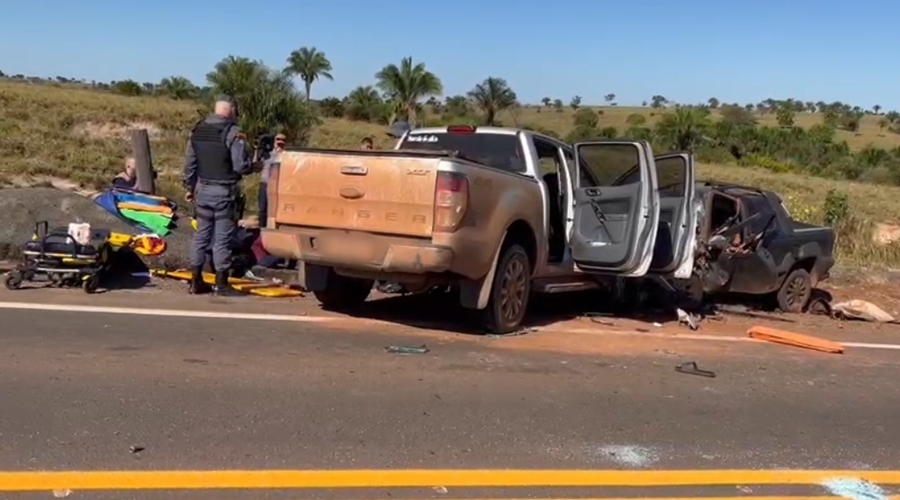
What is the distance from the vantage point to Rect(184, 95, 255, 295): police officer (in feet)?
30.8

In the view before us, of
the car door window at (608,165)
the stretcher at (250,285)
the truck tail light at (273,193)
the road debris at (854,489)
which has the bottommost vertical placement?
the stretcher at (250,285)

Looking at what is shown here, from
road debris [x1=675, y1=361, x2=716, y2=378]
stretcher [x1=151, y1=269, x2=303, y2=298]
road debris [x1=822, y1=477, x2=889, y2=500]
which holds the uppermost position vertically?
road debris [x1=822, y1=477, x2=889, y2=500]

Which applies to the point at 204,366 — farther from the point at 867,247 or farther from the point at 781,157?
the point at 781,157

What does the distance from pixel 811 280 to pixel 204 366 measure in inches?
323

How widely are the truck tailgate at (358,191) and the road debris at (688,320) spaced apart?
348 cm

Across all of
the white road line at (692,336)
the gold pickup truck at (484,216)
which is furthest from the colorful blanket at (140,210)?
the white road line at (692,336)

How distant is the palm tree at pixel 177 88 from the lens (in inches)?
2813

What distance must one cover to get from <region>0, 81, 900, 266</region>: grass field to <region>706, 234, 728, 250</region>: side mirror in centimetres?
528

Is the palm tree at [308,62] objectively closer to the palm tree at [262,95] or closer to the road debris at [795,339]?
the palm tree at [262,95]

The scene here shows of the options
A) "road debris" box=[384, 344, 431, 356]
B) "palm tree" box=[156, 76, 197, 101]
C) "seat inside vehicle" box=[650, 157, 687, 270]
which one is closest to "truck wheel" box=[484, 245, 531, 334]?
"road debris" box=[384, 344, 431, 356]

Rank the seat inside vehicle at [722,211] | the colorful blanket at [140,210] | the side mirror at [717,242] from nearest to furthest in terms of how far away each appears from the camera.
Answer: the side mirror at [717,242]
the colorful blanket at [140,210]
the seat inside vehicle at [722,211]

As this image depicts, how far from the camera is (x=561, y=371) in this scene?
7.10 m

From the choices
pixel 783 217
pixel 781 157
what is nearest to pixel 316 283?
pixel 783 217

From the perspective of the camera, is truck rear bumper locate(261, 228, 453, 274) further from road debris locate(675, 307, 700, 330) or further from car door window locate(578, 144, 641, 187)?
road debris locate(675, 307, 700, 330)
